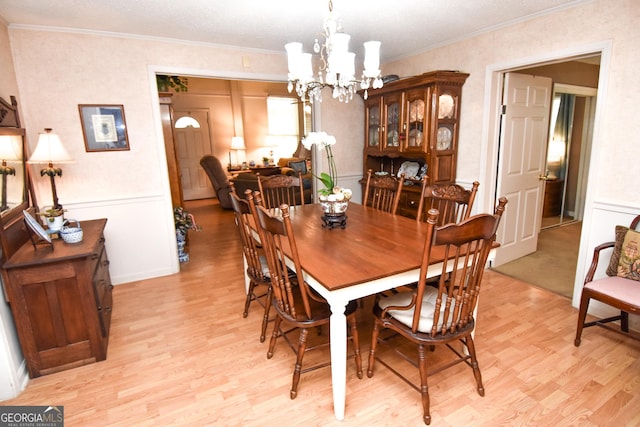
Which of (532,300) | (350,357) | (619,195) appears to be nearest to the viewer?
(350,357)

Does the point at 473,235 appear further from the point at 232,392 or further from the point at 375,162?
the point at 375,162

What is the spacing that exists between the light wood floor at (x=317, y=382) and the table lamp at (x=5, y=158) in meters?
1.13

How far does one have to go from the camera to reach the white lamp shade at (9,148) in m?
2.12

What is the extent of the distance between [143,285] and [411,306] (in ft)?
9.15

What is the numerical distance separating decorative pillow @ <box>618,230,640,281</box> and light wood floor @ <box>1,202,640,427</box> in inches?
19.6

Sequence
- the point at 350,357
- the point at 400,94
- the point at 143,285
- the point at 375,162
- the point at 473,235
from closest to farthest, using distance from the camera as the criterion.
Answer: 1. the point at 473,235
2. the point at 350,357
3. the point at 143,285
4. the point at 400,94
5. the point at 375,162

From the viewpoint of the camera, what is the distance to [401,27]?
10.00 feet

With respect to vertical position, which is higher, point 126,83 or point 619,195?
point 126,83

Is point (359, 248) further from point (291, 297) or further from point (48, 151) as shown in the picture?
point (48, 151)

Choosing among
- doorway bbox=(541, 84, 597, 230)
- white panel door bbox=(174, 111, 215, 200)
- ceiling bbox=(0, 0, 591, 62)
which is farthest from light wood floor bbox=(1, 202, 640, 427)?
white panel door bbox=(174, 111, 215, 200)

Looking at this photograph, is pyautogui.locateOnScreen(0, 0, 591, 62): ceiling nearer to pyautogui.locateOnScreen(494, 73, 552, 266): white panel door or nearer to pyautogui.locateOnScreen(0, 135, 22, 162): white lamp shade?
pyautogui.locateOnScreen(494, 73, 552, 266): white panel door

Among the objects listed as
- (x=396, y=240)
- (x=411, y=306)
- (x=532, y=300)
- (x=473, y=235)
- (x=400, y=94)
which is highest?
(x=400, y=94)

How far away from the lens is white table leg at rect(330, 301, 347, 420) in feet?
5.22

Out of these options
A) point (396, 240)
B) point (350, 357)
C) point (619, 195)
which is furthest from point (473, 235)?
point (619, 195)
